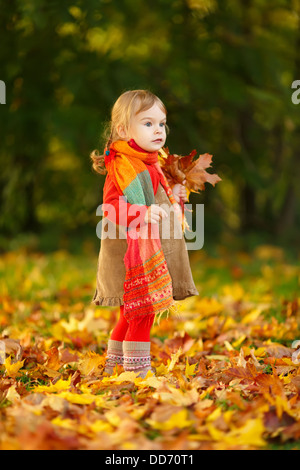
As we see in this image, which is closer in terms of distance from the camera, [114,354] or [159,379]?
[159,379]

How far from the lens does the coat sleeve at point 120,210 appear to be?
2.45 m

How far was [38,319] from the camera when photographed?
12.5 feet

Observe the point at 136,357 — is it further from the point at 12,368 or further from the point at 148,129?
the point at 148,129

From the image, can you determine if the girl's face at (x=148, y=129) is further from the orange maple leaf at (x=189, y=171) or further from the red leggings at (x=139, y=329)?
the red leggings at (x=139, y=329)

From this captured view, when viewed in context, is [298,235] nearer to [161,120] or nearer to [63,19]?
[63,19]

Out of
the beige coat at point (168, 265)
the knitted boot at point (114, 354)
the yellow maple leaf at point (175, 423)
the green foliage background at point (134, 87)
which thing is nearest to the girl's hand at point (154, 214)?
the beige coat at point (168, 265)

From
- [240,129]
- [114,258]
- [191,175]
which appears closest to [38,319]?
[114,258]

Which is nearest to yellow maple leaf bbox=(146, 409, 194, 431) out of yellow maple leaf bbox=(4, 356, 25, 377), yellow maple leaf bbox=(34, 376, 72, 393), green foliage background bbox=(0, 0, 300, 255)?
yellow maple leaf bbox=(34, 376, 72, 393)

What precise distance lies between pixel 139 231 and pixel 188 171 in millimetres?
418

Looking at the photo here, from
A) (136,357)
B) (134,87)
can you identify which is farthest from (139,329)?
(134,87)

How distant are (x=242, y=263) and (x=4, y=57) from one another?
333 centimetres

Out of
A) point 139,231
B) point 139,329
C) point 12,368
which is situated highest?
point 139,231

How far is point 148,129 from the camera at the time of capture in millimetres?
2557

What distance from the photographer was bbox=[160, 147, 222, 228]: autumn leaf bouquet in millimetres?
2705
